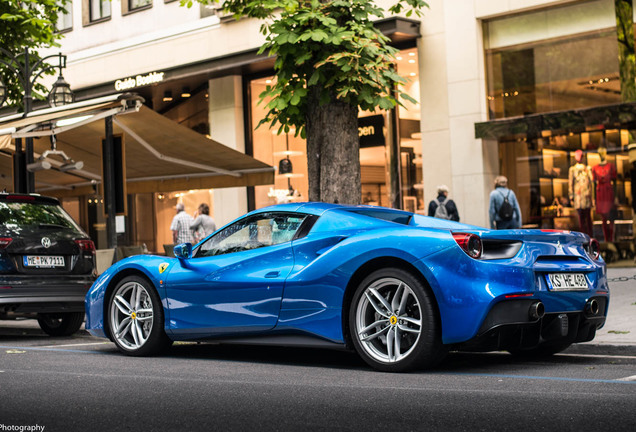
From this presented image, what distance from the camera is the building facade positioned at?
17359mm

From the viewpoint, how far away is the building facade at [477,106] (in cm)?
1736

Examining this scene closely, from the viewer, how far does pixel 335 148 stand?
1187 cm

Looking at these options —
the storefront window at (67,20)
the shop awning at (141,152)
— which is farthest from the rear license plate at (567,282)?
the storefront window at (67,20)

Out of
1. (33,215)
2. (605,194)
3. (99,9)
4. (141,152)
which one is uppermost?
(99,9)

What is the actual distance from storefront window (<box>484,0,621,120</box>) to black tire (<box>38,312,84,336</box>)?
1031cm

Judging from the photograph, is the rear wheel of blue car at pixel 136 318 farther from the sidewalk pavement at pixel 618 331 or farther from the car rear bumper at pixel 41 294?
the sidewalk pavement at pixel 618 331

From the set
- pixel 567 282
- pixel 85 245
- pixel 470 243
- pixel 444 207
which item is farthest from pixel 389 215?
pixel 444 207

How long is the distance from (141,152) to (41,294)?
627cm

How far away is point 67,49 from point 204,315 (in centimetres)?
2169

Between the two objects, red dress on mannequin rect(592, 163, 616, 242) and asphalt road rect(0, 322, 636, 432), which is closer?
asphalt road rect(0, 322, 636, 432)

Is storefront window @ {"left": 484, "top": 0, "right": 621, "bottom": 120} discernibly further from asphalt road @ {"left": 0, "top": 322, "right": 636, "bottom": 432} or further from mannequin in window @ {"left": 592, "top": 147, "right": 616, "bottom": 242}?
asphalt road @ {"left": 0, "top": 322, "right": 636, "bottom": 432}

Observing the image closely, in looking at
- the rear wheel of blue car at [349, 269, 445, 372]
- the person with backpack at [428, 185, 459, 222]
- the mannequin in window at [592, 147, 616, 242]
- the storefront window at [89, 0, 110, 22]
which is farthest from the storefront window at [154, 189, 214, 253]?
Result: the rear wheel of blue car at [349, 269, 445, 372]

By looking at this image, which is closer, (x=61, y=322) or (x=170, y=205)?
(x=61, y=322)

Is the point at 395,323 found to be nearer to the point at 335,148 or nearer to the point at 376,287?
the point at 376,287
